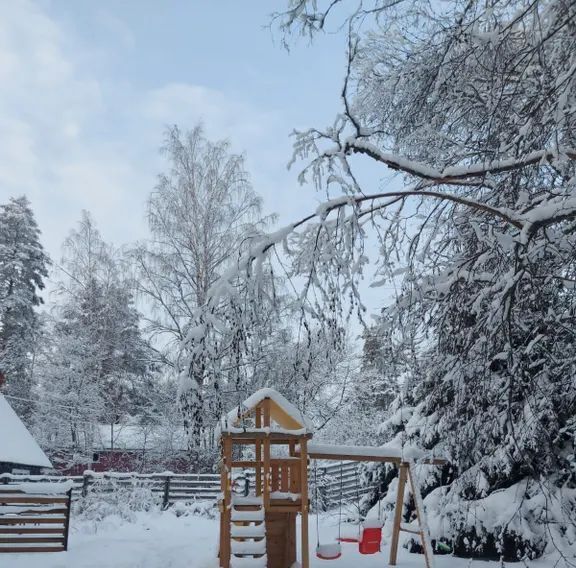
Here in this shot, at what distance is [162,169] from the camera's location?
17.0 m

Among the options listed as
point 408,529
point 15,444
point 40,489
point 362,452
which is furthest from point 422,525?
point 15,444

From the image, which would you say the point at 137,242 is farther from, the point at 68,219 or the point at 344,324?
the point at 344,324

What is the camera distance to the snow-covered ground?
738 centimetres

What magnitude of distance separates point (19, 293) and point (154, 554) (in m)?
19.5

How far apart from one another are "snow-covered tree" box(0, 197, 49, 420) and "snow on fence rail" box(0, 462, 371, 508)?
9909 mm

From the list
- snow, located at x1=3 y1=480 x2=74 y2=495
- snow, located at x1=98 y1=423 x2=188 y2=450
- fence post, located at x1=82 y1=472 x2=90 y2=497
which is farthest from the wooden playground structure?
snow, located at x1=98 y1=423 x2=188 y2=450

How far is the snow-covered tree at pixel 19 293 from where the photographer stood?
24.0 meters

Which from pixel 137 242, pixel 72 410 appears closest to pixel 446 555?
pixel 137 242

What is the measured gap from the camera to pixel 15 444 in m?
14.9

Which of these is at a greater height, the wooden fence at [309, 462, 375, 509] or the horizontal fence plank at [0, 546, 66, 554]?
the wooden fence at [309, 462, 375, 509]

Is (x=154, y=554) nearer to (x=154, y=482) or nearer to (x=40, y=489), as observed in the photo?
(x=40, y=489)

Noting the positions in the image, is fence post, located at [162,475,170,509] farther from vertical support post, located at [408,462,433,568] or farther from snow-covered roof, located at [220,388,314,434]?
vertical support post, located at [408,462,433,568]

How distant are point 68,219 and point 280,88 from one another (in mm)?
19965

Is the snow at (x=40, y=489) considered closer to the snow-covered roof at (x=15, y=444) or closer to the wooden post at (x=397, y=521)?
the snow-covered roof at (x=15, y=444)
